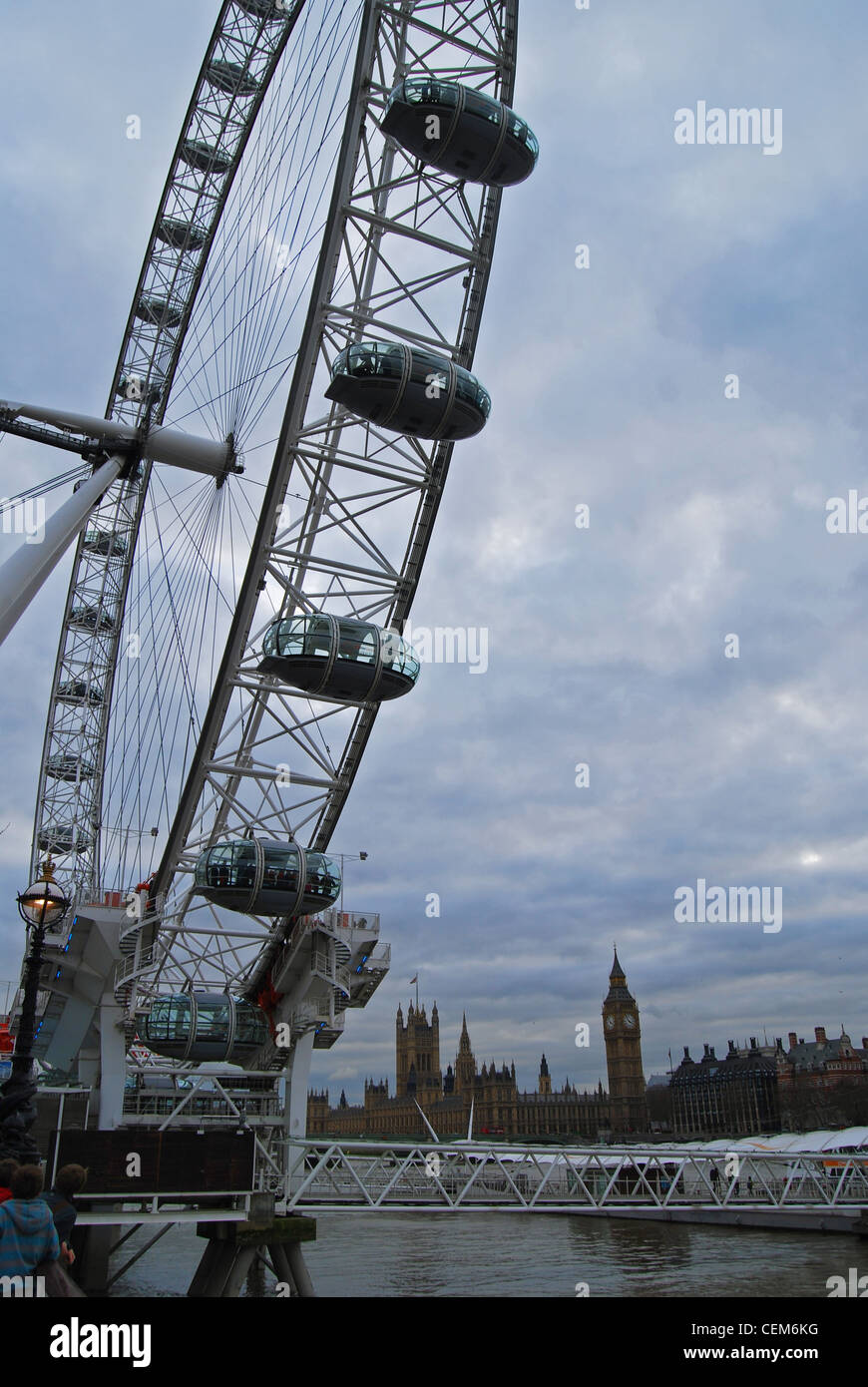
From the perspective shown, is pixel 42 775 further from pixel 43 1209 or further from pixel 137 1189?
pixel 43 1209

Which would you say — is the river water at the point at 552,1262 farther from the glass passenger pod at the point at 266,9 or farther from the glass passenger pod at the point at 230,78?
the glass passenger pod at the point at 266,9

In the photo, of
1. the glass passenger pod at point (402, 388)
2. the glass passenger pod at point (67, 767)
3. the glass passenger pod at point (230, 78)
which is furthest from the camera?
the glass passenger pod at point (67, 767)

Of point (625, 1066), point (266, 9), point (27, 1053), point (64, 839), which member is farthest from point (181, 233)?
point (625, 1066)

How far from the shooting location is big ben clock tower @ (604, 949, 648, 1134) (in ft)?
609

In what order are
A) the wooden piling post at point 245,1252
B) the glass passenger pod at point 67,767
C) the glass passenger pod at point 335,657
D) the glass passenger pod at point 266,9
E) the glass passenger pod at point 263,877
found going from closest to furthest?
the wooden piling post at point 245,1252, the glass passenger pod at point 335,657, the glass passenger pod at point 263,877, the glass passenger pod at point 266,9, the glass passenger pod at point 67,767

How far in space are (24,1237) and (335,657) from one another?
19.6m

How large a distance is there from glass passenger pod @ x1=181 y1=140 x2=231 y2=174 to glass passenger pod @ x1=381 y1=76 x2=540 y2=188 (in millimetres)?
17595

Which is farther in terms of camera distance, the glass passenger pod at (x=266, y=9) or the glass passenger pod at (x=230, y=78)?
the glass passenger pod at (x=230, y=78)

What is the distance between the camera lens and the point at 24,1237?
17.8 feet

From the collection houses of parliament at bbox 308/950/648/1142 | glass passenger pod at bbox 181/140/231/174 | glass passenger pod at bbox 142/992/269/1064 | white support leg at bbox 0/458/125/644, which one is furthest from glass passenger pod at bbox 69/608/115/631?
houses of parliament at bbox 308/950/648/1142

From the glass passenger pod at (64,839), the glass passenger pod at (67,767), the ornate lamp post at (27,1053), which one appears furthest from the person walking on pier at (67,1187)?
the glass passenger pod at (64,839)

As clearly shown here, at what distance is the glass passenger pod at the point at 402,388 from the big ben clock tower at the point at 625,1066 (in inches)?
7042

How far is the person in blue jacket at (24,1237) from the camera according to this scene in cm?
539

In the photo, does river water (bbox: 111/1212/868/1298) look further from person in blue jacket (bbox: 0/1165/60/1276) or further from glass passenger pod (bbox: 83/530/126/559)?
glass passenger pod (bbox: 83/530/126/559)
